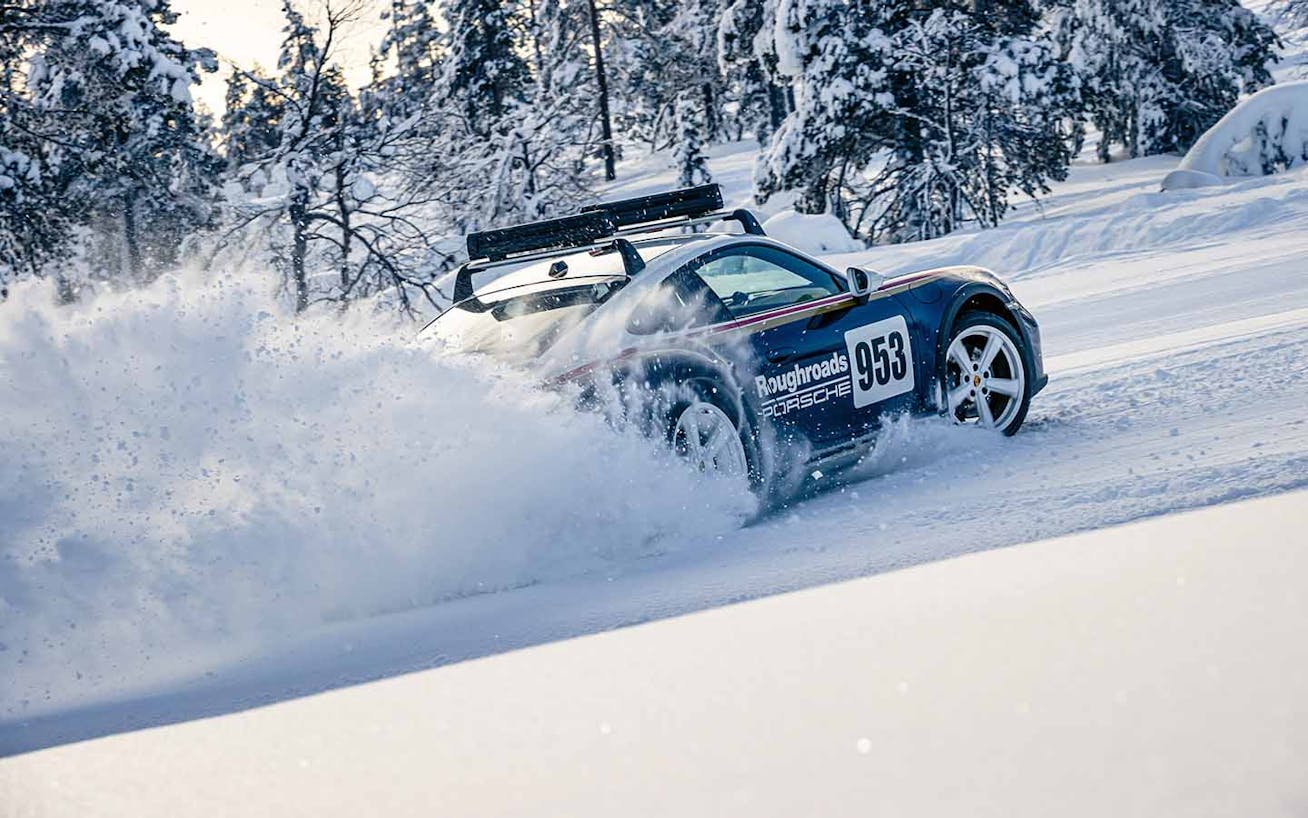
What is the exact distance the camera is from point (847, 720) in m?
3.30

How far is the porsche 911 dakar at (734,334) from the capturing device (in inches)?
252

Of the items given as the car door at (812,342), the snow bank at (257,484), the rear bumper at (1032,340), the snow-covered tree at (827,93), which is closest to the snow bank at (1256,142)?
the snow-covered tree at (827,93)

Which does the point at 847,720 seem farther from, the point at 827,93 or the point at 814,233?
the point at 827,93

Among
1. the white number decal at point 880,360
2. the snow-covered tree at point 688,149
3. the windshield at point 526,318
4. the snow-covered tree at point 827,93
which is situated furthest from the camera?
the snow-covered tree at point 688,149

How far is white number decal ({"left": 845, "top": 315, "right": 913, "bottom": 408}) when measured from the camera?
7.29 metres

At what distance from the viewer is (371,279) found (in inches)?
796

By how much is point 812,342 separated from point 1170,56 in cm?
3663

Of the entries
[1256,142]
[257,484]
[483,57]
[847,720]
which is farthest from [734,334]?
[483,57]

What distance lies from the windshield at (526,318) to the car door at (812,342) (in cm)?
65

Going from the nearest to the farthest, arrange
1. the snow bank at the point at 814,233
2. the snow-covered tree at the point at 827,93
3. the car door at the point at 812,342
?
1. the car door at the point at 812,342
2. the snow bank at the point at 814,233
3. the snow-covered tree at the point at 827,93

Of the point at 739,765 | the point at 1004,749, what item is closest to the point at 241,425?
the point at 739,765

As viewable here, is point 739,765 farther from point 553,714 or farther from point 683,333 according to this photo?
point 683,333

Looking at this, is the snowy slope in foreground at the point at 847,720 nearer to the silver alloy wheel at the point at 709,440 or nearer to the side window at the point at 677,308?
the silver alloy wheel at the point at 709,440

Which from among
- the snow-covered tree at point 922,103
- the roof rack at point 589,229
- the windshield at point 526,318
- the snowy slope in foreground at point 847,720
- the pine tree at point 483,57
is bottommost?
the snowy slope in foreground at point 847,720
